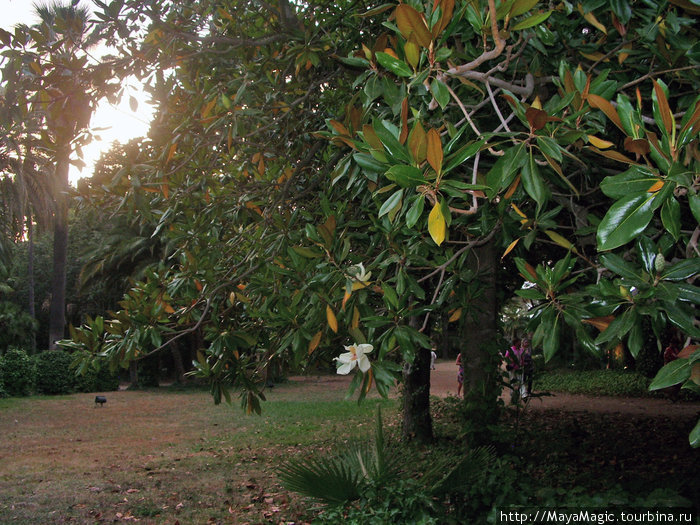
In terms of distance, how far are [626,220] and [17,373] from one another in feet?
62.8

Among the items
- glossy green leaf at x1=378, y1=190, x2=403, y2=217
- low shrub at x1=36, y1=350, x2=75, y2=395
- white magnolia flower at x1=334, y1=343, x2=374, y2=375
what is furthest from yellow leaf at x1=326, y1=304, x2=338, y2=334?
low shrub at x1=36, y1=350, x2=75, y2=395

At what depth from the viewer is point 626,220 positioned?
1256mm

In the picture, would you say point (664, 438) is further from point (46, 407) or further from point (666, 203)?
point (46, 407)

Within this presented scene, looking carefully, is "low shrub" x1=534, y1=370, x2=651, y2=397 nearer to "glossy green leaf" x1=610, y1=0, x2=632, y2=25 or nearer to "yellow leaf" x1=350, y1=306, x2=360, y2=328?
"yellow leaf" x1=350, y1=306, x2=360, y2=328

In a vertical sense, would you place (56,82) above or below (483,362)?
above

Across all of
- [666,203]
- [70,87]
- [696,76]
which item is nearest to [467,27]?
[696,76]

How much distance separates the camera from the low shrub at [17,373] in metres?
16.5

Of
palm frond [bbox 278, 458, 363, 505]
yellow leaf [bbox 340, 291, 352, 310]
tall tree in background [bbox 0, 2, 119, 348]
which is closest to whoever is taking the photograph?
yellow leaf [bbox 340, 291, 352, 310]

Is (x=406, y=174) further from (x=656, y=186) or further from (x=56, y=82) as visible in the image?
(x=56, y=82)

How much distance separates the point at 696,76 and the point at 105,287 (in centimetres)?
2063

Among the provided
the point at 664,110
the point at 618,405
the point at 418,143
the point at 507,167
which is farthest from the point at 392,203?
the point at 618,405

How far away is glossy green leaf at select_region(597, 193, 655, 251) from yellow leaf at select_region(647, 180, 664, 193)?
18mm

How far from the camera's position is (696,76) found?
221 cm

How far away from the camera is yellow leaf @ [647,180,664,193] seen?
1.27m
